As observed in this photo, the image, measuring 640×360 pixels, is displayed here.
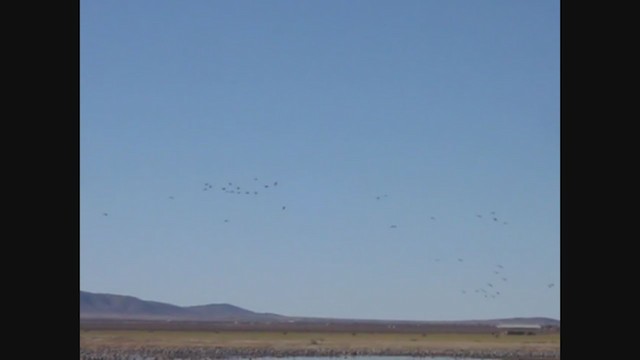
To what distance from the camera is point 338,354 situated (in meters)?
33.2
